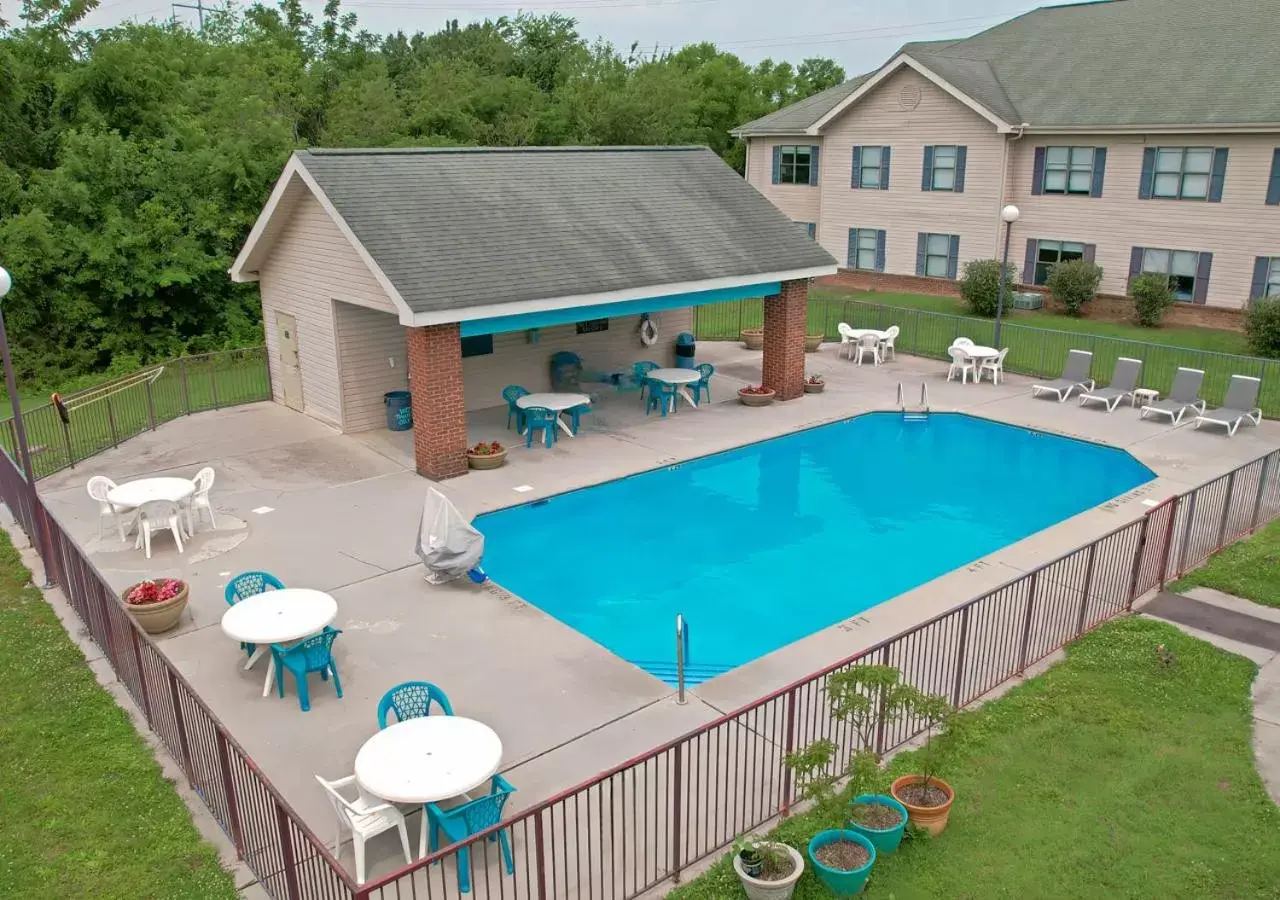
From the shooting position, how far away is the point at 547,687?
435 inches

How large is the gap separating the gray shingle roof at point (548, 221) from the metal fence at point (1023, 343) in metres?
6.71

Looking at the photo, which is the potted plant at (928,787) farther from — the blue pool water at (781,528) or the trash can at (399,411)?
the trash can at (399,411)

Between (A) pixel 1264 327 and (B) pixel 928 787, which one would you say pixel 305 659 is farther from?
(A) pixel 1264 327

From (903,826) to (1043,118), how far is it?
29.9 metres

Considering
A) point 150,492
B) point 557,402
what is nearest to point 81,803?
point 150,492

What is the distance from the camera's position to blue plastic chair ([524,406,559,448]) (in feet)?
64.1

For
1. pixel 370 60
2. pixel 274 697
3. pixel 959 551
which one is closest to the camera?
pixel 274 697

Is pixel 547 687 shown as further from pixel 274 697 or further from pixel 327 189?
pixel 327 189

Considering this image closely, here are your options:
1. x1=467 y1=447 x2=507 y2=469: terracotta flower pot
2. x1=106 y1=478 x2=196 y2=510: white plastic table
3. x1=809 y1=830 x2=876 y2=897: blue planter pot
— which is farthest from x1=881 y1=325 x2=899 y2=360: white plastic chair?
x1=809 y1=830 x2=876 y2=897: blue planter pot

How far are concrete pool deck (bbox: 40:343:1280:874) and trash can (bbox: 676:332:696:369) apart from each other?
1.17 m

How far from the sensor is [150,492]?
15.0 m

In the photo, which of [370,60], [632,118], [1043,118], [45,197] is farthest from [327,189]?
[370,60]

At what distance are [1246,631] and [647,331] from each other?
15198mm

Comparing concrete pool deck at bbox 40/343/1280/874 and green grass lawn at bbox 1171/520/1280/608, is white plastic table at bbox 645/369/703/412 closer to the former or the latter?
concrete pool deck at bbox 40/343/1280/874
